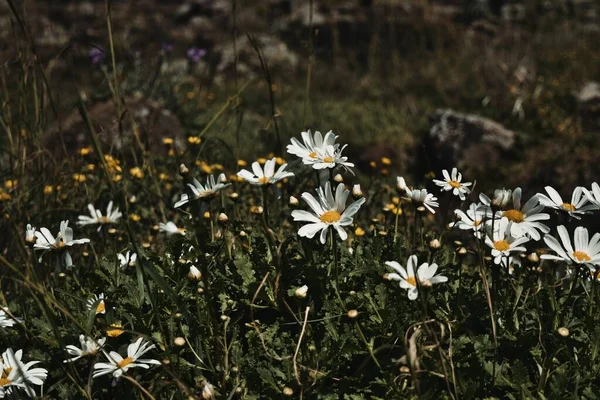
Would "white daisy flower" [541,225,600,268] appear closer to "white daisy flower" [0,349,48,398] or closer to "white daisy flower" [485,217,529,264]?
"white daisy flower" [485,217,529,264]

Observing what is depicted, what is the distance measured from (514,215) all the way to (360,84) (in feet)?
21.8

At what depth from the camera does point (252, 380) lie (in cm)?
168

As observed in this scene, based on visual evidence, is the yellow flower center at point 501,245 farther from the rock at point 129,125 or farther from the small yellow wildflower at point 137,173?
the rock at point 129,125

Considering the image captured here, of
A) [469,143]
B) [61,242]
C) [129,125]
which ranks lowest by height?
[469,143]

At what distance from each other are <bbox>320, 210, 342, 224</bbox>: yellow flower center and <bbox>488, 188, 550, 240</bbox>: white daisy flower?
44 cm

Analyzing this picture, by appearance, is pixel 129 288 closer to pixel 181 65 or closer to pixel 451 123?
pixel 451 123

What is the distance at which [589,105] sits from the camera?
6.12m

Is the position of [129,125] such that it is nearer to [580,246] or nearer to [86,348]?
[86,348]

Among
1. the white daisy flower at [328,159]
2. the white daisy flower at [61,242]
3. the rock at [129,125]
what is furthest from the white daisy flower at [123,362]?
the rock at [129,125]

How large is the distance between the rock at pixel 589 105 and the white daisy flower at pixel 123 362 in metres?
5.53

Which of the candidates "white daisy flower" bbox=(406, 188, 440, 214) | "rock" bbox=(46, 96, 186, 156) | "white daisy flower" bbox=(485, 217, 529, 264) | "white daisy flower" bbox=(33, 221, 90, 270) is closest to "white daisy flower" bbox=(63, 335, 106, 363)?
"white daisy flower" bbox=(33, 221, 90, 270)

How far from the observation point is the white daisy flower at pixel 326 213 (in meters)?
1.61

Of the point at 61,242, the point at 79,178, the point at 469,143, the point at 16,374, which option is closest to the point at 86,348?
the point at 16,374

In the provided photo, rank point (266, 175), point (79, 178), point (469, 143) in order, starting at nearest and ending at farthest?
point (266, 175) → point (79, 178) → point (469, 143)
